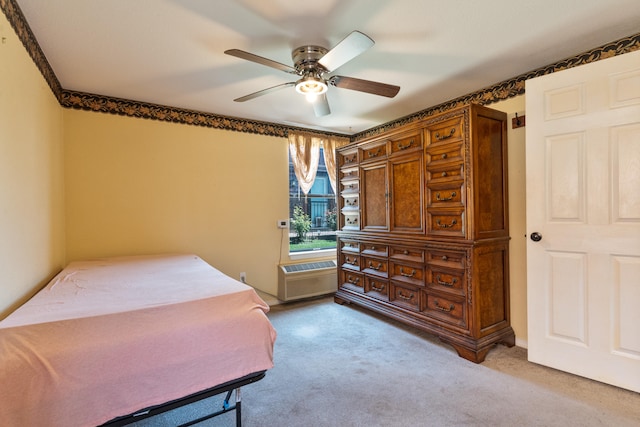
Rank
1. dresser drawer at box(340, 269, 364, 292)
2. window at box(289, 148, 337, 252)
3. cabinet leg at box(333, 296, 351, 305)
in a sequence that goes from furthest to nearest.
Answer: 1. window at box(289, 148, 337, 252)
2. cabinet leg at box(333, 296, 351, 305)
3. dresser drawer at box(340, 269, 364, 292)

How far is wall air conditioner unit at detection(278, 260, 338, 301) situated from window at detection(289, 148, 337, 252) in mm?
355

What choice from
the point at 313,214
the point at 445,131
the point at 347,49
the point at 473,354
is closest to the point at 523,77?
the point at 445,131

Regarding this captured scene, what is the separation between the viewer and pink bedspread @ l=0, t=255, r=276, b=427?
1.06m

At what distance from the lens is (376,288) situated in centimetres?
331

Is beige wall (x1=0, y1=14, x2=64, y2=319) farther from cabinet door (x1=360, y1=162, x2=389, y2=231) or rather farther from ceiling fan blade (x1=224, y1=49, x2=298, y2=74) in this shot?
cabinet door (x1=360, y1=162, x2=389, y2=231)

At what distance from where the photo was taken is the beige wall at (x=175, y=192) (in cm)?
289

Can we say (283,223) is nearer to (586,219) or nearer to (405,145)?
(405,145)

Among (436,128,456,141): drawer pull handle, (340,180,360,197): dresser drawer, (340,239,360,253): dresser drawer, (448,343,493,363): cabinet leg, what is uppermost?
(436,128,456,141): drawer pull handle

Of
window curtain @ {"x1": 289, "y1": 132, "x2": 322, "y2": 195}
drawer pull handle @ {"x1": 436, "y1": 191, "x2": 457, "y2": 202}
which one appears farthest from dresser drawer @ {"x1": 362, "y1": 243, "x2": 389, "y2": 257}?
window curtain @ {"x1": 289, "y1": 132, "x2": 322, "y2": 195}

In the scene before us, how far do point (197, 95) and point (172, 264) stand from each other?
1656mm

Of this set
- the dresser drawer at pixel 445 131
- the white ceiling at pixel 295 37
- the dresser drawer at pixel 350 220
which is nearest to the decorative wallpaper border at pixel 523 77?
the white ceiling at pixel 295 37

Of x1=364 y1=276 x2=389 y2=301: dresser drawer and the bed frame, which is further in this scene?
x1=364 y1=276 x2=389 y2=301: dresser drawer

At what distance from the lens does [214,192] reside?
351cm

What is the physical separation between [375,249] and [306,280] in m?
1.10
